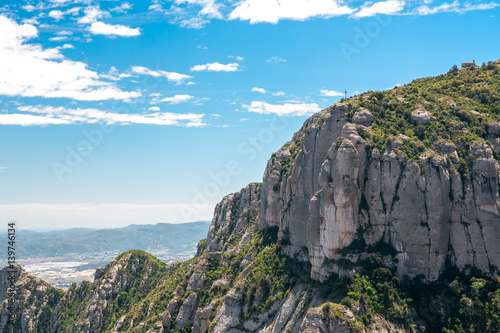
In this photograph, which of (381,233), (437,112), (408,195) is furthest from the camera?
(437,112)

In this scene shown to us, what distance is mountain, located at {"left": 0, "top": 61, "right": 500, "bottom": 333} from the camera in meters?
85.1

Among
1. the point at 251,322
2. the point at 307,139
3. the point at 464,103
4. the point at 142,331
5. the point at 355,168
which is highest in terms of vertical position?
the point at 464,103

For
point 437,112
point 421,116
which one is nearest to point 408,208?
point 421,116

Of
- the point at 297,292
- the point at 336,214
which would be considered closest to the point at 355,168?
the point at 336,214

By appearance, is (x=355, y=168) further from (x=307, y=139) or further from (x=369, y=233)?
(x=307, y=139)

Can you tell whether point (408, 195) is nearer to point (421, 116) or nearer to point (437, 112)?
point (421, 116)

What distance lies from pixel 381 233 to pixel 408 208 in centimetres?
818

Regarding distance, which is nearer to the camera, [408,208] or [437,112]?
[408,208]

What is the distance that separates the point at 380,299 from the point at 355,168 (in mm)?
29273

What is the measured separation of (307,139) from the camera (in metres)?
117

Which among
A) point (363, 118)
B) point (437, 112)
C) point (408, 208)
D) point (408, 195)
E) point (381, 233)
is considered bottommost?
point (381, 233)

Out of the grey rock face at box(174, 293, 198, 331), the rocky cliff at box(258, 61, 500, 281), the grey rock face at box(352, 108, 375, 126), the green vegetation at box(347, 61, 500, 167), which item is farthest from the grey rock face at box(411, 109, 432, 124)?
the grey rock face at box(174, 293, 198, 331)

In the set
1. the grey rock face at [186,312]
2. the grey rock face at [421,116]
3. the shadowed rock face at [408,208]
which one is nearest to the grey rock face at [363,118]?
the shadowed rock face at [408,208]

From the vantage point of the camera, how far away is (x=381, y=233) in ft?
308
